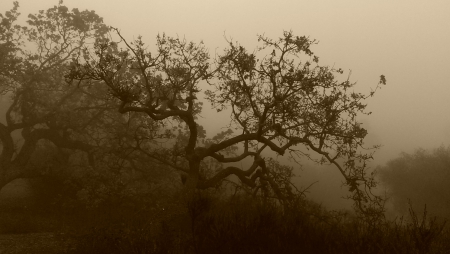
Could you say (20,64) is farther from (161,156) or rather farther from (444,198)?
(444,198)

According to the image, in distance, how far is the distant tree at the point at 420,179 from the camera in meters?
35.0

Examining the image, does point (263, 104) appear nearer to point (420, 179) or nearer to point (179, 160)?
point (179, 160)

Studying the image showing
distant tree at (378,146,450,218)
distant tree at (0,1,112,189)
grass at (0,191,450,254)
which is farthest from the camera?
distant tree at (378,146,450,218)

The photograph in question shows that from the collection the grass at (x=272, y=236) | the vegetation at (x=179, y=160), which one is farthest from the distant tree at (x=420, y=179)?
the grass at (x=272, y=236)

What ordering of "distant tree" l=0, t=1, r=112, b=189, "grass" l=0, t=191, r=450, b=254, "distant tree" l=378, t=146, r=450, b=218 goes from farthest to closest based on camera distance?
"distant tree" l=378, t=146, r=450, b=218 → "distant tree" l=0, t=1, r=112, b=189 → "grass" l=0, t=191, r=450, b=254

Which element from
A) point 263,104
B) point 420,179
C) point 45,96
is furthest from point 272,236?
point 420,179

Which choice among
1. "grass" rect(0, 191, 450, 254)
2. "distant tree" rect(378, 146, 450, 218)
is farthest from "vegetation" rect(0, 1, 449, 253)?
"distant tree" rect(378, 146, 450, 218)

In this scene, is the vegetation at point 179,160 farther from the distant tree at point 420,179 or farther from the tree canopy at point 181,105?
the distant tree at point 420,179

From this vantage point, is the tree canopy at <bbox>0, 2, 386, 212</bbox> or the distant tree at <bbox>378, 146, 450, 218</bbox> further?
the distant tree at <bbox>378, 146, 450, 218</bbox>

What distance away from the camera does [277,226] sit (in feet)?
27.5

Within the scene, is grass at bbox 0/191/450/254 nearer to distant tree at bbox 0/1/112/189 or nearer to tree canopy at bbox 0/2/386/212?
tree canopy at bbox 0/2/386/212

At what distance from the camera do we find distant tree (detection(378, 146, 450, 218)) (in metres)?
35.0

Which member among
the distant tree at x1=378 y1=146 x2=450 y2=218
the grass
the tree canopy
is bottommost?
the grass

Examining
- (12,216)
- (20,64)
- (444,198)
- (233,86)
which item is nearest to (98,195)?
Answer: (12,216)
